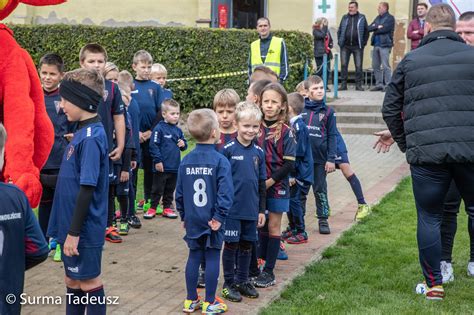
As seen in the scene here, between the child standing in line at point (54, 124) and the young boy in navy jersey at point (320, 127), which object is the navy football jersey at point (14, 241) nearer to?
the child standing in line at point (54, 124)

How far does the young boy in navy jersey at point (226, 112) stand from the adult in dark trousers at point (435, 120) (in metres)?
1.25

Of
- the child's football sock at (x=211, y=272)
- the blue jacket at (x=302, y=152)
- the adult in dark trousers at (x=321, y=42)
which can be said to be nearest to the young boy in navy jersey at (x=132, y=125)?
the blue jacket at (x=302, y=152)

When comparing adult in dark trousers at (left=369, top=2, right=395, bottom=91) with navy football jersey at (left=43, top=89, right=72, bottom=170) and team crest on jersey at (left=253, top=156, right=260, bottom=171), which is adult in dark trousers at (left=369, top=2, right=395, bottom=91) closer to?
navy football jersey at (left=43, top=89, right=72, bottom=170)

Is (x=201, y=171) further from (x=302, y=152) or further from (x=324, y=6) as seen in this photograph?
(x=324, y=6)

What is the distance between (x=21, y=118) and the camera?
5551mm

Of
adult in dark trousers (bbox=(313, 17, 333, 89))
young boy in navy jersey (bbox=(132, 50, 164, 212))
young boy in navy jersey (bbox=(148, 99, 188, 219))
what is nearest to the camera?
young boy in navy jersey (bbox=(148, 99, 188, 219))

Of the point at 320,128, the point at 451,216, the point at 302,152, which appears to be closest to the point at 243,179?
the point at 302,152

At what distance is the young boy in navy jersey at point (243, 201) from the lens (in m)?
6.31

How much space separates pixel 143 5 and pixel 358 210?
13584mm

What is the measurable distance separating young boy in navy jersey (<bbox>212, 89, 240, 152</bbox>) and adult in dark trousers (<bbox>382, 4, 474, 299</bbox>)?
4.11 feet

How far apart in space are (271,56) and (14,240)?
9.42 metres

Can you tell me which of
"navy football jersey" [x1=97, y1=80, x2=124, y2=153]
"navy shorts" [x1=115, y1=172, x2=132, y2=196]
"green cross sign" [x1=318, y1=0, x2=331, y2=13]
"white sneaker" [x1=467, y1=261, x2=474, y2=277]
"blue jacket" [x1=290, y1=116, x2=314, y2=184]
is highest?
"green cross sign" [x1=318, y1=0, x2=331, y2=13]

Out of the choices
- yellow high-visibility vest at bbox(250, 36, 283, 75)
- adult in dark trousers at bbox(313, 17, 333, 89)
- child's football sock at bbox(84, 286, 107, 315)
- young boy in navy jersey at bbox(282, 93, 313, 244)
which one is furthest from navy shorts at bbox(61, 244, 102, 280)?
adult in dark trousers at bbox(313, 17, 333, 89)

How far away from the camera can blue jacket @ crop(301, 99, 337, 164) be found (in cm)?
882
